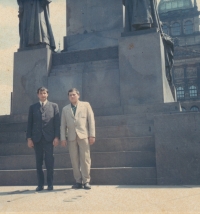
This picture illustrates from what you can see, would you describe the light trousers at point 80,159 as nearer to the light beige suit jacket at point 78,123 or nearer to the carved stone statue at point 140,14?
the light beige suit jacket at point 78,123

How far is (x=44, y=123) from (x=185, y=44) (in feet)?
220

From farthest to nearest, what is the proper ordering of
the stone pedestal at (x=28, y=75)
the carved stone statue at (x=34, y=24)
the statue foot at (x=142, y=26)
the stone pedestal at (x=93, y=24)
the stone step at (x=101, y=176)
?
the stone pedestal at (x=93, y=24)
the carved stone statue at (x=34, y=24)
the stone pedestal at (x=28, y=75)
the statue foot at (x=142, y=26)
the stone step at (x=101, y=176)

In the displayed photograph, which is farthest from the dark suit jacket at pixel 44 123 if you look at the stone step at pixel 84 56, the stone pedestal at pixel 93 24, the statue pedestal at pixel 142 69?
the stone pedestal at pixel 93 24

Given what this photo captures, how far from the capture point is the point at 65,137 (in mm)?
5383

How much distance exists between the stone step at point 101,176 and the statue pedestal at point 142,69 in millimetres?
2828

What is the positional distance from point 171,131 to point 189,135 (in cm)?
30

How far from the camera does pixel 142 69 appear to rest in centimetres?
819

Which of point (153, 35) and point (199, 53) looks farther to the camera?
point (199, 53)

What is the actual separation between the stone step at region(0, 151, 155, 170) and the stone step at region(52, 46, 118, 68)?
12.1 ft

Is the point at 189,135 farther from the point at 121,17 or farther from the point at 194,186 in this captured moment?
the point at 121,17

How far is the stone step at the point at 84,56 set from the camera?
892cm

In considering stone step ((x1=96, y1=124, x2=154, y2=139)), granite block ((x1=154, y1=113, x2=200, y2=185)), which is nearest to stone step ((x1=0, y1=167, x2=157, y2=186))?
granite block ((x1=154, y1=113, x2=200, y2=185))

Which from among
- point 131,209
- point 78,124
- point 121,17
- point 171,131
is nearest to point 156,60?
point 121,17

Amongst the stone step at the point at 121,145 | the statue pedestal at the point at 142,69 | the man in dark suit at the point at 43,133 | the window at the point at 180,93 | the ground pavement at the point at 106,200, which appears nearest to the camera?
the ground pavement at the point at 106,200
